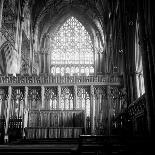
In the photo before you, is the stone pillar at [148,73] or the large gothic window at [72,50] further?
the large gothic window at [72,50]

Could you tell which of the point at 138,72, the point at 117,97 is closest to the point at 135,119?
the point at 138,72

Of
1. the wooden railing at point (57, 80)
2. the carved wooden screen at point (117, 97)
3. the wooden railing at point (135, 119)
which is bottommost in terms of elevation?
the wooden railing at point (135, 119)

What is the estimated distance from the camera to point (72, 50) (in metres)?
29.2

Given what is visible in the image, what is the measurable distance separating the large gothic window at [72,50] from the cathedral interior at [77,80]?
12cm

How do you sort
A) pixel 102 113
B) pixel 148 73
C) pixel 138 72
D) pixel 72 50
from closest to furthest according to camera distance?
pixel 148 73 → pixel 138 72 → pixel 102 113 → pixel 72 50

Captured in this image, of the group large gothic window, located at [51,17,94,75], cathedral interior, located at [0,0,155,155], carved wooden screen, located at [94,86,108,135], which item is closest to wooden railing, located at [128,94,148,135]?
cathedral interior, located at [0,0,155,155]

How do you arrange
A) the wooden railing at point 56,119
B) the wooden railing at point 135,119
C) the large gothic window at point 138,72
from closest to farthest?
the wooden railing at point 135,119 < the wooden railing at point 56,119 < the large gothic window at point 138,72

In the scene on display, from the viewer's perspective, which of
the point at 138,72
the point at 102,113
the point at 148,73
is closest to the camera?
the point at 148,73

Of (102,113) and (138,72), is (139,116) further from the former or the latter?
(102,113)

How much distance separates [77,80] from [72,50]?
49.8 feet

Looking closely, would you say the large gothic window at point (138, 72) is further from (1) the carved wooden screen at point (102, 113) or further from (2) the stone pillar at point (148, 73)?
(2) the stone pillar at point (148, 73)

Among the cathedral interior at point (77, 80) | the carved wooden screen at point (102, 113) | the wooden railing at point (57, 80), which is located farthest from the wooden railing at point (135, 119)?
the wooden railing at point (57, 80)

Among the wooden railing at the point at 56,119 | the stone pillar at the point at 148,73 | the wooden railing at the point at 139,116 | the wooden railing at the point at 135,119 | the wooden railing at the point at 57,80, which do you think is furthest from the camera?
the wooden railing at the point at 57,80

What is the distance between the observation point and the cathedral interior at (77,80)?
23.6 ft
